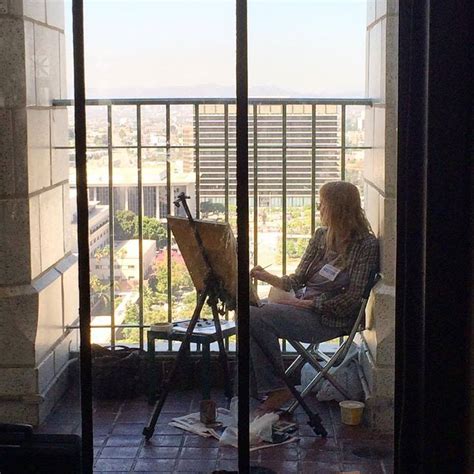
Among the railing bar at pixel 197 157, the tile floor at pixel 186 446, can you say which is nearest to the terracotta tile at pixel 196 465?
the tile floor at pixel 186 446

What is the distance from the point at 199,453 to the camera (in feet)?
13.2

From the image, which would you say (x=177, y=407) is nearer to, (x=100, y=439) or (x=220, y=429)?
(x=220, y=429)

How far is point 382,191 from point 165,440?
1.30 meters

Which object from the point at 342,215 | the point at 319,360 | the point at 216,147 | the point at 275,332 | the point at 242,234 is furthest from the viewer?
the point at 319,360

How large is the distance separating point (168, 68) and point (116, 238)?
0.68 metres

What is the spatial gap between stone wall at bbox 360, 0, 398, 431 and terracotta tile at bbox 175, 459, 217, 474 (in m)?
0.66

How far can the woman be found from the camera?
403cm

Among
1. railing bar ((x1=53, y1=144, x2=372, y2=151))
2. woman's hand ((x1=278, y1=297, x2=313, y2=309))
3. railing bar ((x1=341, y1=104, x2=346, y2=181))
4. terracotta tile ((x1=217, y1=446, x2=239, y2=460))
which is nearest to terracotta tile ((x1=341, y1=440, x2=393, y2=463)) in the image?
terracotta tile ((x1=217, y1=446, x2=239, y2=460))

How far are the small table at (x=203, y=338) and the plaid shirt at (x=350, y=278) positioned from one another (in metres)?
0.33

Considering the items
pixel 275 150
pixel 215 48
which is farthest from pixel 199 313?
pixel 215 48

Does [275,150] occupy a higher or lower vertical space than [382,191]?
higher

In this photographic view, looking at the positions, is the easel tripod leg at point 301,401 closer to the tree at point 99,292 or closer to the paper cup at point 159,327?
the paper cup at point 159,327

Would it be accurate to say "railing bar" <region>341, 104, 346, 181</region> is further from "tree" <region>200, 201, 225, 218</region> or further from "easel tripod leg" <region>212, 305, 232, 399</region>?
"easel tripod leg" <region>212, 305, 232, 399</region>

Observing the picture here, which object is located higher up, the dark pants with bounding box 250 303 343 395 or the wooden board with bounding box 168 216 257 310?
the wooden board with bounding box 168 216 257 310
